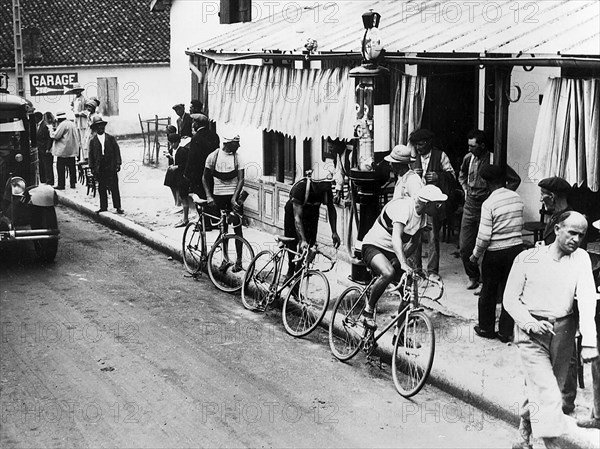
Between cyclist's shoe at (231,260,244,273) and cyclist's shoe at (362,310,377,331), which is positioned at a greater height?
cyclist's shoe at (362,310,377,331)

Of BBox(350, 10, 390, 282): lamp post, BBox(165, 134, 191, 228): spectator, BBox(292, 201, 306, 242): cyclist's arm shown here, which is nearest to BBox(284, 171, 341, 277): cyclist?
BBox(292, 201, 306, 242): cyclist's arm

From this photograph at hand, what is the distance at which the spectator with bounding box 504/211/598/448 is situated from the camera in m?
6.36

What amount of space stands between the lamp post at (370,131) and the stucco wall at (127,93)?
24.5 meters

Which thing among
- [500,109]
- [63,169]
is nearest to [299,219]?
[500,109]

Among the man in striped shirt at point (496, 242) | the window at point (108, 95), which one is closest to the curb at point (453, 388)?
the man in striped shirt at point (496, 242)

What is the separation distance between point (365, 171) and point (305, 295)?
1722 mm

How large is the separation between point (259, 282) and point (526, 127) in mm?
4288

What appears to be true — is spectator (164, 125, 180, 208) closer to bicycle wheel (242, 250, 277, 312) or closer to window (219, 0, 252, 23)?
window (219, 0, 252, 23)

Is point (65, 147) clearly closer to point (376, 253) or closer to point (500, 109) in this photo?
point (500, 109)

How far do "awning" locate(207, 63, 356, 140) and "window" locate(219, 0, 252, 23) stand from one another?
3.21 metres

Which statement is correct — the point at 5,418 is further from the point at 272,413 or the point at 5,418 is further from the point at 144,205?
the point at 144,205

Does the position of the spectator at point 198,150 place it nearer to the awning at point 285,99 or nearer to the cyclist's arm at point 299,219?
the awning at point 285,99

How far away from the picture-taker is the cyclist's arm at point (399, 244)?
8.16m

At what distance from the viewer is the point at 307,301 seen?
977cm
